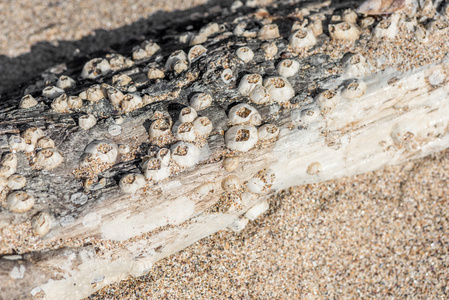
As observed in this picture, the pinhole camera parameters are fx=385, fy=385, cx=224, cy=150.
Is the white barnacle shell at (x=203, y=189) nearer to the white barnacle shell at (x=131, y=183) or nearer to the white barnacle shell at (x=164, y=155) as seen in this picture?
the white barnacle shell at (x=164, y=155)

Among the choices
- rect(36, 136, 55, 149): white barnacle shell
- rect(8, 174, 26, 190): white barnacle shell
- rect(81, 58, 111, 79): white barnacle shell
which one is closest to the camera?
rect(8, 174, 26, 190): white barnacle shell

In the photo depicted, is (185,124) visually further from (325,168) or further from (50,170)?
(325,168)

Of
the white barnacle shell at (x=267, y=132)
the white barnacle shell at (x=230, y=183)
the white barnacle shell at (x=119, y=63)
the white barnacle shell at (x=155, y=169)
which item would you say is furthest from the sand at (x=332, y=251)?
the white barnacle shell at (x=119, y=63)

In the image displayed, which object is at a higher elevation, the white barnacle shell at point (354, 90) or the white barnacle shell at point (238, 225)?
the white barnacle shell at point (354, 90)

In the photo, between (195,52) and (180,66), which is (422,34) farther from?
(180,66)

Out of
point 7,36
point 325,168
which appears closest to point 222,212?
point 325,168

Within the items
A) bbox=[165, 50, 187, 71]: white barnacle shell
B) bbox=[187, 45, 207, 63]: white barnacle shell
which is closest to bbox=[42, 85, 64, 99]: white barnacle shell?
bbox=[165, 50, 187, 71]: white barnacle shell

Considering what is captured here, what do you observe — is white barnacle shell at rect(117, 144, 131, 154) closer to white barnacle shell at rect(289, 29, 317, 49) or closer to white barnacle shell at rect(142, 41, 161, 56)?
white barnacle shell at rect(142, 41, 161, 56)
